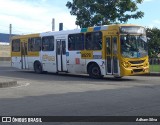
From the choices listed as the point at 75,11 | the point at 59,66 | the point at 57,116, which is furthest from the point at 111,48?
the point at 75,11

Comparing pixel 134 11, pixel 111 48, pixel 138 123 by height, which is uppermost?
pixel 134 11

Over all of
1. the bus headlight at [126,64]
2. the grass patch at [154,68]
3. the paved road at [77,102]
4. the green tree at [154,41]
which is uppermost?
the green tree at [154,41]

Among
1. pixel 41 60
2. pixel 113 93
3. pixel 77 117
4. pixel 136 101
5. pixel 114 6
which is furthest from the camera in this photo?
pixel 114 6

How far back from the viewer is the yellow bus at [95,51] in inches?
849

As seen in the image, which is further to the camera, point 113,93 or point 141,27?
point 141,27

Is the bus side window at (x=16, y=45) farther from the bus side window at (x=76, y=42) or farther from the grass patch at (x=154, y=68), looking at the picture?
the grass patch at (x=154, y=68)

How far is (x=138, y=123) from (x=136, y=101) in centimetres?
393

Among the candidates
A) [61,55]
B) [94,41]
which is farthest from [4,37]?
[94,41]

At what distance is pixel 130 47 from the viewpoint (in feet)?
70.9

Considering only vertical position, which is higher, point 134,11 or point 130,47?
point 134,11

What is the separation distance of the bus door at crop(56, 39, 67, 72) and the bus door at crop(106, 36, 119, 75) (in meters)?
4.13

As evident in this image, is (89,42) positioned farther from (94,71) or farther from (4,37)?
(4,37)

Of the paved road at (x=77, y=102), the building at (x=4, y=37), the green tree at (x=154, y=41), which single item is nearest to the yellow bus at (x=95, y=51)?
the paved road at (x=77, y=102)

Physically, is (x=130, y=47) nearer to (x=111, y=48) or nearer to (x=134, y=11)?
(x=111, y=48)
